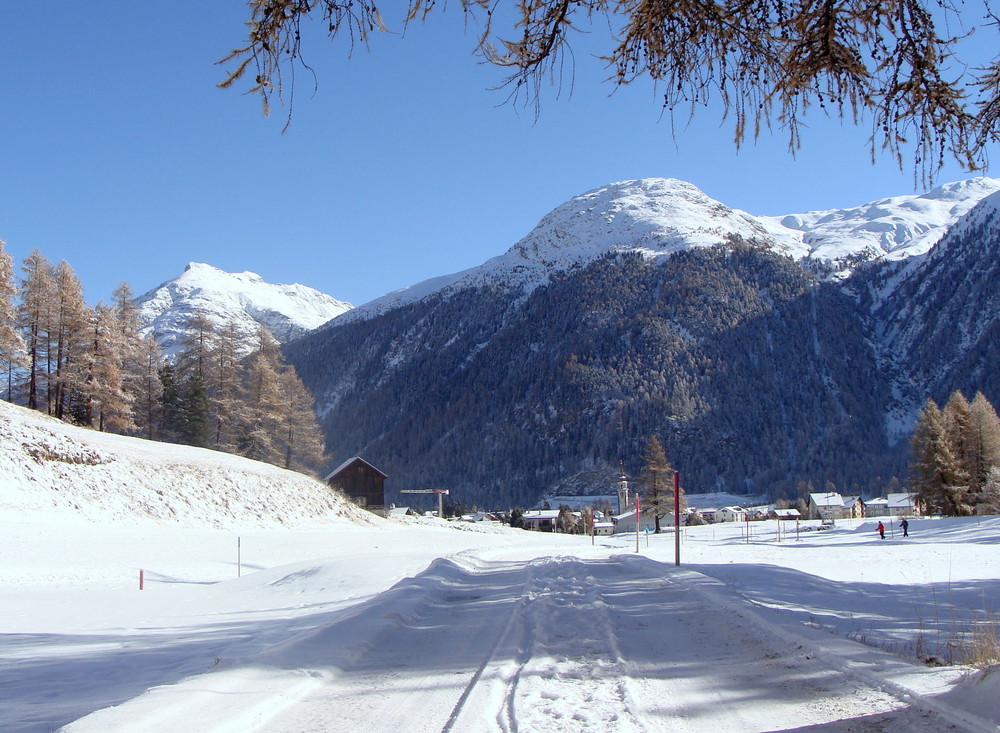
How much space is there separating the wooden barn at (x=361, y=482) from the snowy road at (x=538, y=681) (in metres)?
50.7

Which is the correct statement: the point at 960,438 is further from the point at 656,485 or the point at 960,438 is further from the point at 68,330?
the point at 68,330

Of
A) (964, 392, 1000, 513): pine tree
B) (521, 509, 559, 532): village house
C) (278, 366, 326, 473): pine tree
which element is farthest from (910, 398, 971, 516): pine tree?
(521, 509, 559, 532): village house

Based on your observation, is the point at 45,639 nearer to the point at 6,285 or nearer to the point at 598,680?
the point at 598,680

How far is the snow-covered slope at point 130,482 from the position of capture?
25406 millimetres

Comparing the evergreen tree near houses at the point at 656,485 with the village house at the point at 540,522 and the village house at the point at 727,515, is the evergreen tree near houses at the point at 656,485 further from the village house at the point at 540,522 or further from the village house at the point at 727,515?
the village house at the point at 727,515

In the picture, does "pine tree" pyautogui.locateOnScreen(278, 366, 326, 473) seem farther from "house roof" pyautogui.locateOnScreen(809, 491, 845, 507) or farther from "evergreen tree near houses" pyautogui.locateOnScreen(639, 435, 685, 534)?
"house roof" pyautogui.locateOnScreen(809, 491, 845, 507)

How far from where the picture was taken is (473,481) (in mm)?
162500

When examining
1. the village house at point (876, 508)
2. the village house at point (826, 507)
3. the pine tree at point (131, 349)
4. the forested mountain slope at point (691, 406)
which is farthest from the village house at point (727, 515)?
the pine tree at point (131, 349)

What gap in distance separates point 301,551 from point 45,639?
17.2 metres

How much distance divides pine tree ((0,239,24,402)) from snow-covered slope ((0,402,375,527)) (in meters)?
4.33

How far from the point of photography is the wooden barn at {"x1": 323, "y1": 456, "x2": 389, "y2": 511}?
56.2 meters

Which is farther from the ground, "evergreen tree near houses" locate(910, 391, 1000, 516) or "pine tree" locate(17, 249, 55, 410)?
"pine tree" locate(17, 249, 55, 410)

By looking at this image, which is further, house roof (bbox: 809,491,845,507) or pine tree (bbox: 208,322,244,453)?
house roof (bbox: 809,491,845,507)

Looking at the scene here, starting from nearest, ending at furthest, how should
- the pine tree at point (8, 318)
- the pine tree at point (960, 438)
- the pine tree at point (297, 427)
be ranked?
the pine tree at point (8, 318) < the pine tree at point (960, 438) < the pine tree at point (297, 427)
